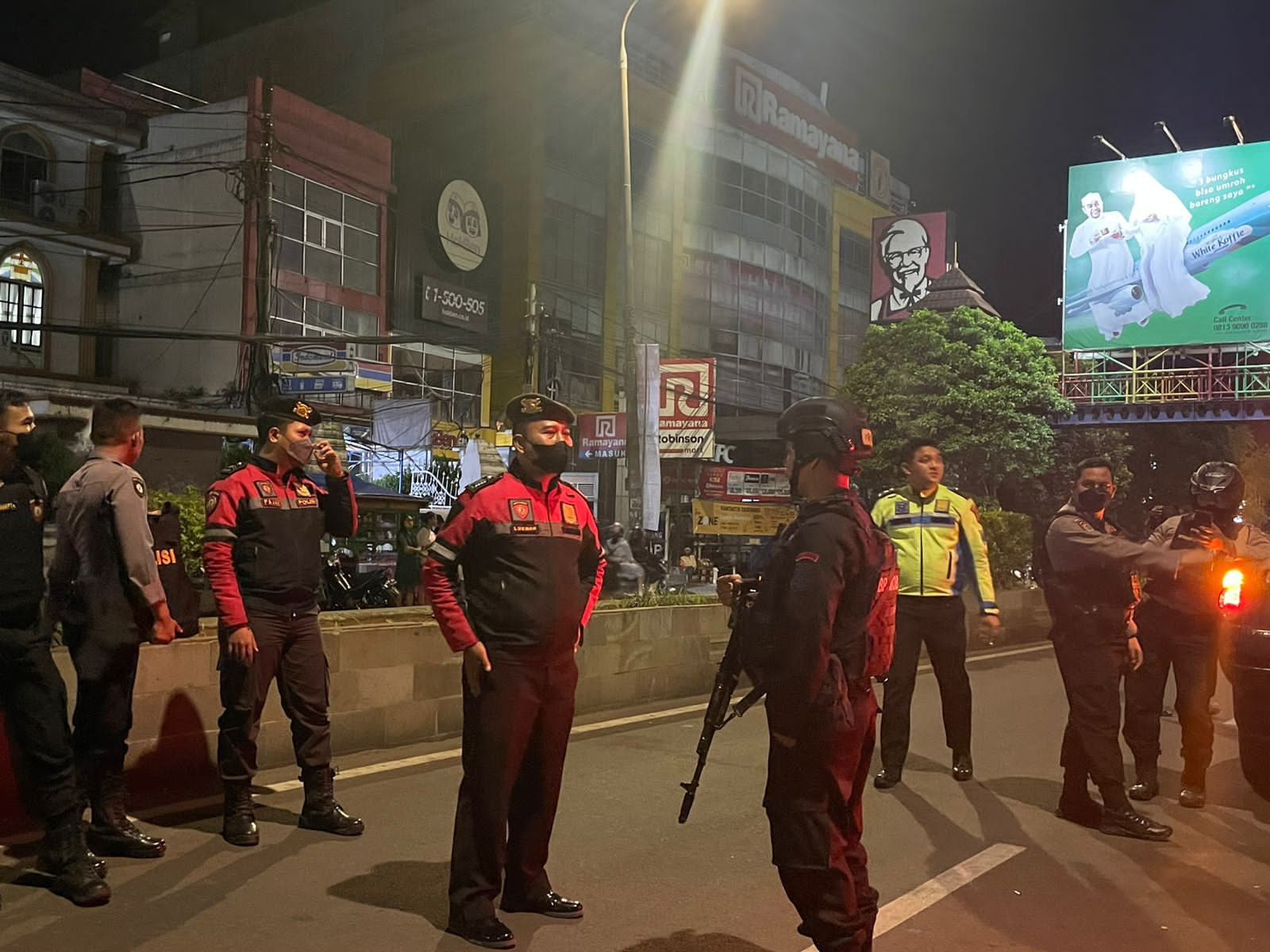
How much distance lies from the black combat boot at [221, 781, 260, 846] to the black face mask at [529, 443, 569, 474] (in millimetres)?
2203

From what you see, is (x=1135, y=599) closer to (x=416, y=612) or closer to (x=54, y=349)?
(x=416, y=612)

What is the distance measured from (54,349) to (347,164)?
8763 millimetres

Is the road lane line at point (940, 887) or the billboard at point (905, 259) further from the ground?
the billboard at point (905, 259)

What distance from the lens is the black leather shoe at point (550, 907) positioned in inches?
178

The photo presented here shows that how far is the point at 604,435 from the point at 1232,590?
72.4 feet

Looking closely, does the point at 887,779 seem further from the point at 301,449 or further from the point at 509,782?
the point at 301,449

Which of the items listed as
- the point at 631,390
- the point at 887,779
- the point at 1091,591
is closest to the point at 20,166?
the point at 631,390

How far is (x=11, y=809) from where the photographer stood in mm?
5543

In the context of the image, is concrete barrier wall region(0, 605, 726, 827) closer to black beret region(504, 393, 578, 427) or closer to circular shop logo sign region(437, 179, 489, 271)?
black beret region(504, 393, 578, 427)

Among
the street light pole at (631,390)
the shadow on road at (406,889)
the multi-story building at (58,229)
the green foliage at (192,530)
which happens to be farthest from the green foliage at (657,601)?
the multi-story building at (58,229)

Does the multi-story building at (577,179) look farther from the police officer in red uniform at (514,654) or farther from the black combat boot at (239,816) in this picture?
the police officer in red uniform at (514,654)

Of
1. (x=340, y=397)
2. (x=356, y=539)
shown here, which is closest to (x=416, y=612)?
(x=356, y=539)

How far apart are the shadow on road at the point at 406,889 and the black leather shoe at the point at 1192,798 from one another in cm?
412

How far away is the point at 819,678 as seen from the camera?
11.7 feet
